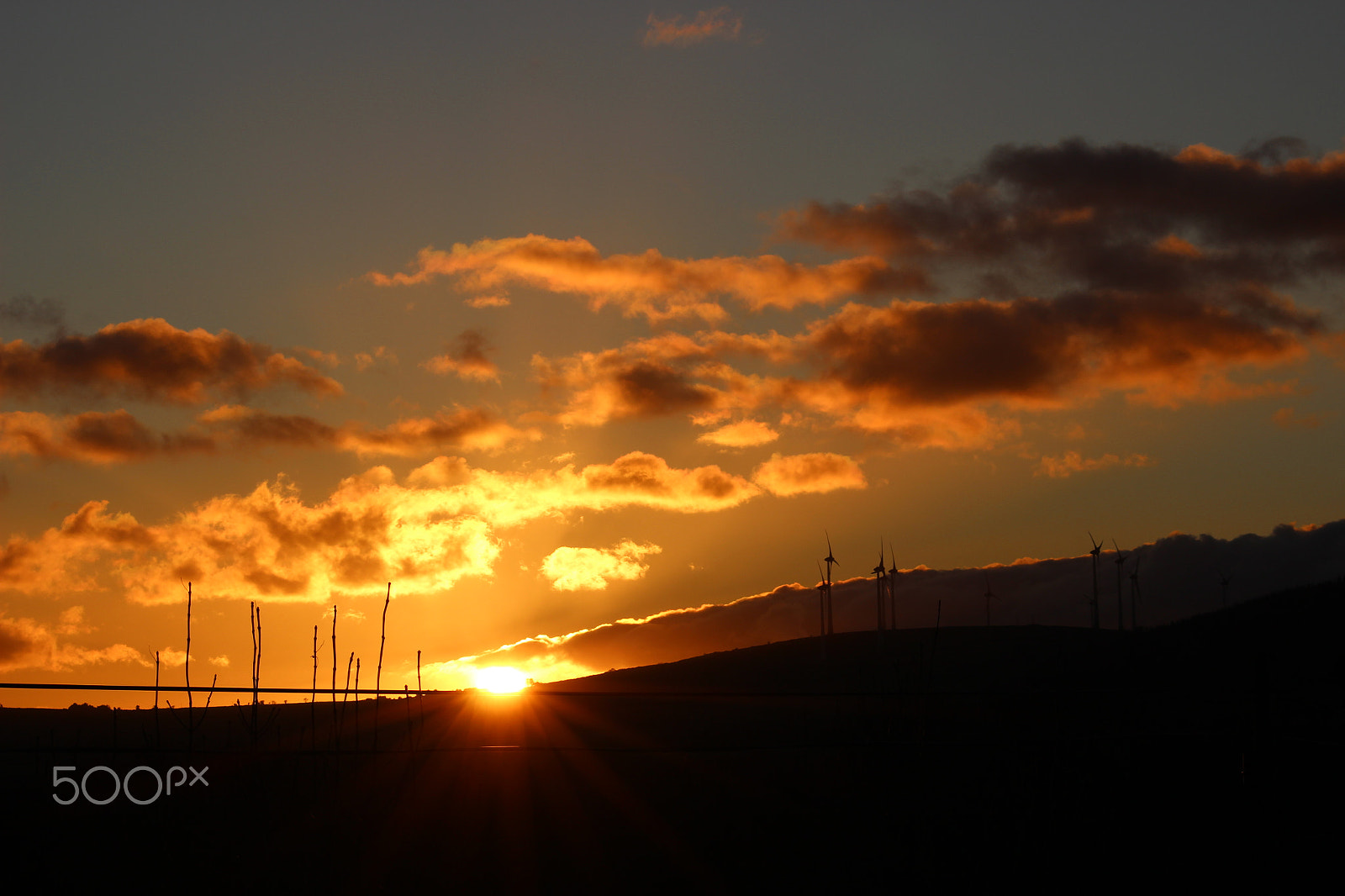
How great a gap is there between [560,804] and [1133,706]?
32.7m

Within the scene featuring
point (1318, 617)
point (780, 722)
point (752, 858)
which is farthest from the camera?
point (1318, 617)

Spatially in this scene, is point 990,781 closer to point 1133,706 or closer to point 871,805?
point 871,805

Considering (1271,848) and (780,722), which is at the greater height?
(1271,848)

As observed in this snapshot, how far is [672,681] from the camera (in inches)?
3701

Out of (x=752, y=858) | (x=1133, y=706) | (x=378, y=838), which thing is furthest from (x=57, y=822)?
(x=1133, y=706)

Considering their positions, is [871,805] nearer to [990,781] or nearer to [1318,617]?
[990,781]

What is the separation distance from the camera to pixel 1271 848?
11.6 metres

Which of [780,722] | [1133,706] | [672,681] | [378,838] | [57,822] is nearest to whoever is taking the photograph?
[378,838]

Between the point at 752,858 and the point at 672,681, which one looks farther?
the point at 672,681

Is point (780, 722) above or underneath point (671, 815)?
underneath

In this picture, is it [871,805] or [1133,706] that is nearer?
[871,805]

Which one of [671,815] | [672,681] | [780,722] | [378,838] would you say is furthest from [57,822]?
[672,681]

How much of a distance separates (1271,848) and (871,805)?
5.07 meters

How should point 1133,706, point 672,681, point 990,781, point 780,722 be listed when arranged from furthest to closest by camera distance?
point 672,681
point 780,722
point 1133,706
point 990,781
